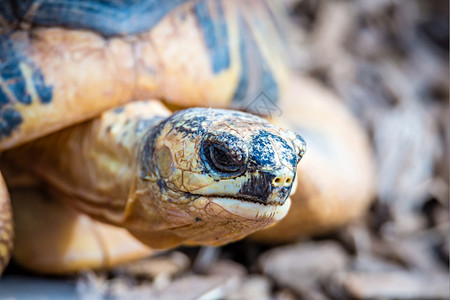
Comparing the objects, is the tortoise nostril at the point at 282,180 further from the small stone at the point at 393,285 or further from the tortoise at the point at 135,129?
the small stone at the point at 393,285

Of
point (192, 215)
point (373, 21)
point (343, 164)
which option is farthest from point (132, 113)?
point (373, 21)

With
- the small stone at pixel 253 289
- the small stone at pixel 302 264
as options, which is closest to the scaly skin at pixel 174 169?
the small stone at pixel 253 289

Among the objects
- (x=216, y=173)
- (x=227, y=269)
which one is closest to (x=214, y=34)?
(x=216, y=173)

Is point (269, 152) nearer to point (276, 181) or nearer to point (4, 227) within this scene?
point (276, 181)

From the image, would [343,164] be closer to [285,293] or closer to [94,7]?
[285,293]

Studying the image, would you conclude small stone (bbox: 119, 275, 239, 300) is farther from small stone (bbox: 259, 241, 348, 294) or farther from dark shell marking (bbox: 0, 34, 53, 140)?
dark shell marking (bbox: 0, 34, 53, 140)

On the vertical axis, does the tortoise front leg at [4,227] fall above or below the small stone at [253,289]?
above

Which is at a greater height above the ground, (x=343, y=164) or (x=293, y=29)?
(x=293, y=29)

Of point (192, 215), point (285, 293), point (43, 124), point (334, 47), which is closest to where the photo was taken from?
point (192, 215)
